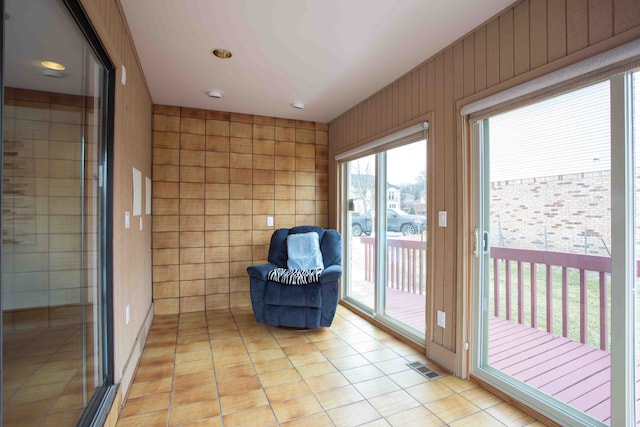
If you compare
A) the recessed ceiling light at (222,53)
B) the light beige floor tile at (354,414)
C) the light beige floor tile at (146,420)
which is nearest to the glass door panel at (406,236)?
the light beige floor tile at (354,414)

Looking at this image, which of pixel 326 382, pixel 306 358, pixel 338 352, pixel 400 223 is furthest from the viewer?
pixel 400 223

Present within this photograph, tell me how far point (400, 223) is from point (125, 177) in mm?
2413

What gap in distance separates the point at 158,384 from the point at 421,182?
8.60 feet

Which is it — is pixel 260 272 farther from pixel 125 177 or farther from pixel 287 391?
pixel 125 177

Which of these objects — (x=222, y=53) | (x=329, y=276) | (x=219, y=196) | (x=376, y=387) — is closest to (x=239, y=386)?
(x=376, y=387)

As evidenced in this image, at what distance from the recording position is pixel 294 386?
86.6 inches

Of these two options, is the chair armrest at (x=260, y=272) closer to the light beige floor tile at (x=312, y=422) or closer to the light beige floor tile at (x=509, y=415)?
the light beige floor tile at (x=312, y=422)

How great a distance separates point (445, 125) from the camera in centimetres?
244

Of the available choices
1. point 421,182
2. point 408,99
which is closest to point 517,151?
point 421,182

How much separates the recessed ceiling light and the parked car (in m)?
2.07

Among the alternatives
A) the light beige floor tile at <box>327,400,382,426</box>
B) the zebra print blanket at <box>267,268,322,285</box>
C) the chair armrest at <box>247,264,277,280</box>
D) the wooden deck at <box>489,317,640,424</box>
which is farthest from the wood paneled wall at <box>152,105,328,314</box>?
the wooden deck at <box>489,317,640,424</box>

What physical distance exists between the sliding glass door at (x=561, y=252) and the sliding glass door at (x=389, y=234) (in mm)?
649

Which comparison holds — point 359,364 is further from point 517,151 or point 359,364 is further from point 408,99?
point 408,99

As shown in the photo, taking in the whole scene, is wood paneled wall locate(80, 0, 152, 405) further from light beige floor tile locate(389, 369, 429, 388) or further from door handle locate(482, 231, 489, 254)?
door handle locate(482, 231, 489, 254)
